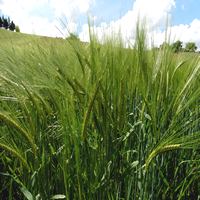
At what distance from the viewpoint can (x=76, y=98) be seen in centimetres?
77

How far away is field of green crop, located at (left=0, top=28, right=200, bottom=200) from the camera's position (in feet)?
2.21

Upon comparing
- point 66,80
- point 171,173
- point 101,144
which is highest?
point 66,80

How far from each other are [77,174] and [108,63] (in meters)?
0.24

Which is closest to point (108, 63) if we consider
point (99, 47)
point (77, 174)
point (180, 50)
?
point (99, 47)

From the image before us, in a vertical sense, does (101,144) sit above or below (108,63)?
below

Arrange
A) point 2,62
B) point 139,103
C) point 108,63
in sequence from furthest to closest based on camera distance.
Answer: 1. point 2,62
2. point 139,103
3. point 108,63

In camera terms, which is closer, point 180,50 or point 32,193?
point 32,193

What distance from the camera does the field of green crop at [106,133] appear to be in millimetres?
674

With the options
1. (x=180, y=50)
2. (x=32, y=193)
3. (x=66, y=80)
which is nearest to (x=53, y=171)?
(x=32, y=193)

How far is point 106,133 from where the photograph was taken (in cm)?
68

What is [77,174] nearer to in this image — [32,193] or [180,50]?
[32,193]

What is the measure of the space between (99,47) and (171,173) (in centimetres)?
32

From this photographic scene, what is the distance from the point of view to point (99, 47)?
32.5 inches

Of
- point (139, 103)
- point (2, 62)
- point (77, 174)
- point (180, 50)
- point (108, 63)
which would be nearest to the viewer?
point (77, 174)
